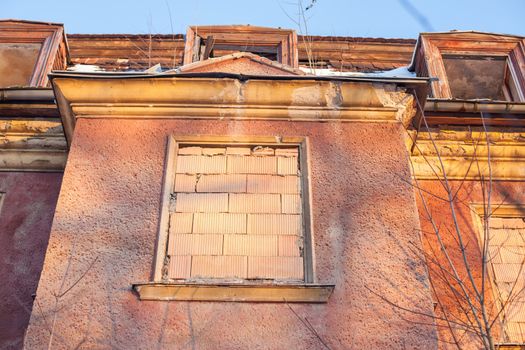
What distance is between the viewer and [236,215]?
16.1 ft

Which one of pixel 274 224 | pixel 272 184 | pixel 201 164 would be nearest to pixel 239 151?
pixel 201 164

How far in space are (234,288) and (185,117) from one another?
6.20ft

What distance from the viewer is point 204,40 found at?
8.73 metres

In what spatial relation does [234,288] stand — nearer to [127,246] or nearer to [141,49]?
[127,246]

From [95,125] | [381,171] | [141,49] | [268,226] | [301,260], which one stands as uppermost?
[141,49]

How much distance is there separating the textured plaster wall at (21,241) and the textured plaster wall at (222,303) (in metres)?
0.81

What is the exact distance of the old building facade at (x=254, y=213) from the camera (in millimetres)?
4328

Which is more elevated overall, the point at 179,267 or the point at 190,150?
the point at 190,150

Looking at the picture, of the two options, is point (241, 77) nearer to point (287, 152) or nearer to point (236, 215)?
point (287, 152)

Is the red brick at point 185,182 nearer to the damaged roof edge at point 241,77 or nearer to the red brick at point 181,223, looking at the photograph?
the red brick at point 181,223

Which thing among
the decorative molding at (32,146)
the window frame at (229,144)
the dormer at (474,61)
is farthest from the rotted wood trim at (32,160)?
the dormer at (474,61)

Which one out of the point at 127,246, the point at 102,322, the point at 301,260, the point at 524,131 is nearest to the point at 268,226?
the point at 301,260

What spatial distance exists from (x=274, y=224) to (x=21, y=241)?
2.45 metres

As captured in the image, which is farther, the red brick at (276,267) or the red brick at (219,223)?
the red brick at (219,223)
